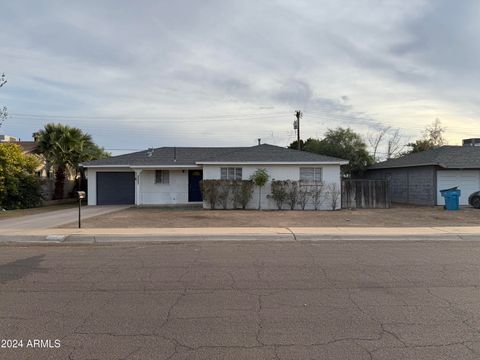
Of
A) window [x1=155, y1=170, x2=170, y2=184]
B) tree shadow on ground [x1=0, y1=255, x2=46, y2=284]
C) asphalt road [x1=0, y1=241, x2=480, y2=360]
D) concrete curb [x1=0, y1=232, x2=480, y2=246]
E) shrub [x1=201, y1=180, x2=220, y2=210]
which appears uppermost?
A: window [x1=155, y1=170, x2=170, y2=184]

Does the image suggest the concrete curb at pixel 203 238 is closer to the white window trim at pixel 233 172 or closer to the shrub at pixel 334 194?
the shrub at pixel 334 194

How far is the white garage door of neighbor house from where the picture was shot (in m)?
27.5

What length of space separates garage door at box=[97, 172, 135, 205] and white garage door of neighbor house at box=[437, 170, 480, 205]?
65.8 feet

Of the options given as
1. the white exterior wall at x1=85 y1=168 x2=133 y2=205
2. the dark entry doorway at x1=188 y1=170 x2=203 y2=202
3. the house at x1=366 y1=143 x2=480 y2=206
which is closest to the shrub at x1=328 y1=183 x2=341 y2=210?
the house at x1=366 y1=143 x2=480 y2=206

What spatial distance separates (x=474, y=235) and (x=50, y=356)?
12.9 metres

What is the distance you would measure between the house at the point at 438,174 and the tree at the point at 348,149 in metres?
6.90

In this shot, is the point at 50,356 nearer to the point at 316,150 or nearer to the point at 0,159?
the point at 0,159

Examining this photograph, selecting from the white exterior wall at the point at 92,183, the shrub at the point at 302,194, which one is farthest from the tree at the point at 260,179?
the white exterior wall at the point at 92,183

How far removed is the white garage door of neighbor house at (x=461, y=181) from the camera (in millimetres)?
27516

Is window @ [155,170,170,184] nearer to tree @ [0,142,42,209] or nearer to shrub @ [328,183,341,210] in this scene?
tree @ [0,142,42,209]

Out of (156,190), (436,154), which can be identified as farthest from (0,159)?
(436,154)

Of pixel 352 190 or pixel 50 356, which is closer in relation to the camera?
A: pixel 50 356

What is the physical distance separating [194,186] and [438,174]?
1572 cm

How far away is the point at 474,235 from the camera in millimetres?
13344
